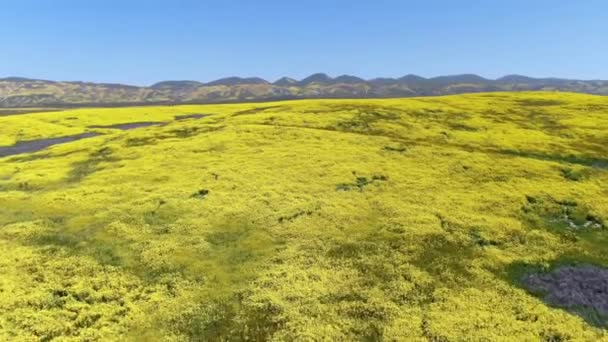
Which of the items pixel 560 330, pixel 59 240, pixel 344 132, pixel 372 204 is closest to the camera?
pixel 560 330

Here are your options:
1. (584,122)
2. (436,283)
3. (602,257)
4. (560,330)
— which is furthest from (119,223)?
(584,122)

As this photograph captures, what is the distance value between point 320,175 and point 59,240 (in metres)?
23.5

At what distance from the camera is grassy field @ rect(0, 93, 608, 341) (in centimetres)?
2381

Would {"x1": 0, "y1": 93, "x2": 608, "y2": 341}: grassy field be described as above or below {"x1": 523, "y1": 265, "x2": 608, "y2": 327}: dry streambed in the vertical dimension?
above

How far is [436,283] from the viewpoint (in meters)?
27.0

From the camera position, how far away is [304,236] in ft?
110

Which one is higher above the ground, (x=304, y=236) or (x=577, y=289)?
(x=304, y=236)

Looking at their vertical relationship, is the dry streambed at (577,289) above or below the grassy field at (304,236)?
below

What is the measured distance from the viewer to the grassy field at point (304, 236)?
23812 mm

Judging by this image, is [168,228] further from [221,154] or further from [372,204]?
[221,154]

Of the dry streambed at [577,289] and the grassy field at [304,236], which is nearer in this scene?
the grassy field at [304,236]

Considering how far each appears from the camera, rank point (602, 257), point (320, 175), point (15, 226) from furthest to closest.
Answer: point (320, 175) < point (15, 226) < point (602, 257)

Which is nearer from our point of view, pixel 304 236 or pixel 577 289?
pixel 577 289

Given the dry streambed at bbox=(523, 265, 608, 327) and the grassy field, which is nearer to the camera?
the grassy field
